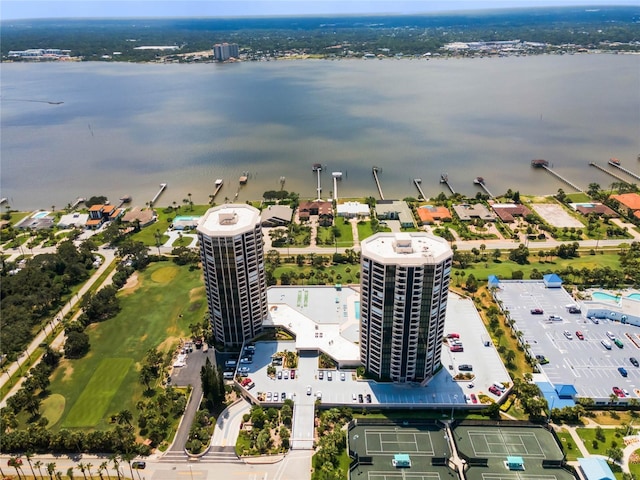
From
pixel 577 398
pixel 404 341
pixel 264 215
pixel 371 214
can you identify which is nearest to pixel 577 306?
pixel 577 398

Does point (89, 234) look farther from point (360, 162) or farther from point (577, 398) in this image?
point (577, 398)

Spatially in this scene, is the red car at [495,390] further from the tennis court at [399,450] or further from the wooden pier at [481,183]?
the wooden pier at [481,183]

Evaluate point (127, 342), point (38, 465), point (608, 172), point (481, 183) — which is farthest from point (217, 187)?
point (608, 172)

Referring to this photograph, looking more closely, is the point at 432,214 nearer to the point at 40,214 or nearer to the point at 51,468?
the point at 51,468

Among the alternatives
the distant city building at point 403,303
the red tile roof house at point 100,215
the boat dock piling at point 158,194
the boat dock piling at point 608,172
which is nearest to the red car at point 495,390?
the distant city building at point 403,303

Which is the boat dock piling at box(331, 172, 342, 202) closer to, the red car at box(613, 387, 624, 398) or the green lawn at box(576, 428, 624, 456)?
the red car at box(613, 387, 624, 398)

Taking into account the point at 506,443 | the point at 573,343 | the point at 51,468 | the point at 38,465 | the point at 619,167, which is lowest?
the point at 38,465

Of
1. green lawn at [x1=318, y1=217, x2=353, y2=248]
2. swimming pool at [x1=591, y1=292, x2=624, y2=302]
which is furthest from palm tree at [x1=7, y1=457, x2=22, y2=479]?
swimming pool at [x1=591, y1=292, x2=624, y2=302]
